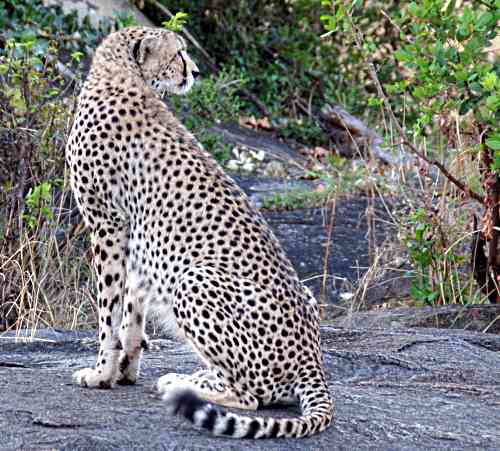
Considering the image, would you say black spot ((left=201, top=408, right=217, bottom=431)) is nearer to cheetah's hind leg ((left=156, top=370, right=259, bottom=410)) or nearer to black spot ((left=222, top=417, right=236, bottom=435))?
black spot ((left=222, top=417, right=236, bottom=435))

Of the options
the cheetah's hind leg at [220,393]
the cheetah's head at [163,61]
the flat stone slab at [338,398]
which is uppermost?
the cheetah's head at [163,61]

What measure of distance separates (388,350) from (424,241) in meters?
1.55

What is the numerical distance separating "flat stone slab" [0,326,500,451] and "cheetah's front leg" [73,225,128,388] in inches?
2.7

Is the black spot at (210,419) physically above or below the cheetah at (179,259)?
below

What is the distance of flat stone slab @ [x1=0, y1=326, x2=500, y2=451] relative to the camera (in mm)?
3510

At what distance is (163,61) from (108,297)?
1.04 metres

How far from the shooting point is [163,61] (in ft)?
15.3

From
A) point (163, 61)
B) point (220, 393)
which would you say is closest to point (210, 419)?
point (220, 393)

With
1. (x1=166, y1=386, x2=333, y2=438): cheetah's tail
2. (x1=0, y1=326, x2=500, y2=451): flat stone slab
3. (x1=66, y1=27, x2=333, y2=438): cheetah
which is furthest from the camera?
(x1=66, y1=27, x2=333, y2=438): cheetah

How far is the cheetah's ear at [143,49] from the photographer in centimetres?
463

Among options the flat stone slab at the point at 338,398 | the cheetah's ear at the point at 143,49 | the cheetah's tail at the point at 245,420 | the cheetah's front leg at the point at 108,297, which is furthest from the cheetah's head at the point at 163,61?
the cheetah's tail at the point at 245,420

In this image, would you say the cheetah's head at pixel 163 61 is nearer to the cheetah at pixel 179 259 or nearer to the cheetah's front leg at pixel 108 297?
the cheetah at pixel 179 259

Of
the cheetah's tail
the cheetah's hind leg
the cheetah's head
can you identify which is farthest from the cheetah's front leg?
the cheetah's tail

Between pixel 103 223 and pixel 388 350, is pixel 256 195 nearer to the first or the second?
pixel 388 350
